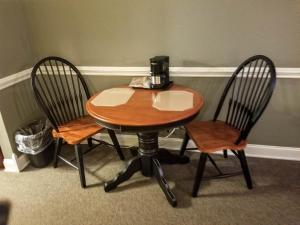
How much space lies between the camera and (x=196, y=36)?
212cm

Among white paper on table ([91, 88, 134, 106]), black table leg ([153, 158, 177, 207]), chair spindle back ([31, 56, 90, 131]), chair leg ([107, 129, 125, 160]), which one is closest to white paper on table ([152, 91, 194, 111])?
white paper on table ([91, 88, 134, 106])

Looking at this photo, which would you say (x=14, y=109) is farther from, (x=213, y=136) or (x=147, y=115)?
(x=213, y=136)

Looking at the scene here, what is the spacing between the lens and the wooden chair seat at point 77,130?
197 centimetres

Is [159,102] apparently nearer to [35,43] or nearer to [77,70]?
[77,70]

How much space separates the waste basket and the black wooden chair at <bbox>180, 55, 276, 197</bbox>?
1.28 m

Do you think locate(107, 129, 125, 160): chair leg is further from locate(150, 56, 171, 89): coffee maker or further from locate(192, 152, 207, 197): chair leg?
locate(192, 152, 207, 197): chair leg

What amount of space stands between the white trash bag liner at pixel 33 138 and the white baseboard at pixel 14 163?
0.37 feet

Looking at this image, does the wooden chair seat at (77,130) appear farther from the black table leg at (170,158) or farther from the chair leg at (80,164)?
the black table leg at (170,158)

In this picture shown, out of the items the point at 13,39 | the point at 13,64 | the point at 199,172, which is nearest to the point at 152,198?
the point at 199,172

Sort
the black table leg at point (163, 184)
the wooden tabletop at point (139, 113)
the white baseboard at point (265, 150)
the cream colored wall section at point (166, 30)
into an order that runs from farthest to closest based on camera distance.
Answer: the white baseboard at point (265, 150), the cream colored wall section at point (166, 30), the black table leg at point (163, 184), the wooden tabletop at point (139, 113)

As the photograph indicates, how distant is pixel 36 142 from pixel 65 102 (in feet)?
1.47

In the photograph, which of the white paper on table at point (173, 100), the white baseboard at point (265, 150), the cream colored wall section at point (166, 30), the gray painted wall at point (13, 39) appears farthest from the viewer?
the white baseboard at point (265, 150)

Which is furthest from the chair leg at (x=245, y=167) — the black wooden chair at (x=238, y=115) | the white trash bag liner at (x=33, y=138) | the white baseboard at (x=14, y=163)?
the white baseboard at (x=14, y=163)

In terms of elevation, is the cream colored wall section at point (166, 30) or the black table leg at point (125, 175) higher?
the cream colored wall section at point (166, 30)
